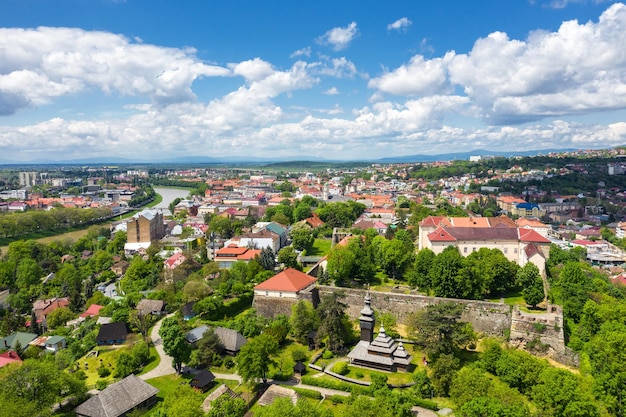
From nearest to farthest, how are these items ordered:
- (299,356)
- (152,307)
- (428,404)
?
1. (428,404)
2. (299,356)
3. (152,307)

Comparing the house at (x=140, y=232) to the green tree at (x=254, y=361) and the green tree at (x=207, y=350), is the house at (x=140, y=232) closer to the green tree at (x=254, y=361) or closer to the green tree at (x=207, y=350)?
the green tree at (x=207, y=350)

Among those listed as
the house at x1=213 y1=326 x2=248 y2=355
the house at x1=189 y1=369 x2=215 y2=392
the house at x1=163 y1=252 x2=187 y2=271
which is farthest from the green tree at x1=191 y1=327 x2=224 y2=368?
the house at x1=163 y1=252 x2=187 y2=271

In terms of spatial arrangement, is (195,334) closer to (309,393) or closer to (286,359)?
(286,359)

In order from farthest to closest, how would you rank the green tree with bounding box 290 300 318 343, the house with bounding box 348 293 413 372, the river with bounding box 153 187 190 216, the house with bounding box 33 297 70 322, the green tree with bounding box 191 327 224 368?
the river with bounding box 153 187 190 216, the house with bounding box 33 297 70 322, the green tree with bounding box 290 300 318 343, the green tree with bounding box 191 327 224 368, the house with bounding box 348 293 413 372

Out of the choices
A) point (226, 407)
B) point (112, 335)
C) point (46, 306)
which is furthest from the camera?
point (46, 306)

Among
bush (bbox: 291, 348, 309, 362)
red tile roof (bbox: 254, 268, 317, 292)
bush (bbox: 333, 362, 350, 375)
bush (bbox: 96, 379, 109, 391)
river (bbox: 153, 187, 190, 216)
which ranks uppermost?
red tile roof (bbox: 254, 268, 317, 292)

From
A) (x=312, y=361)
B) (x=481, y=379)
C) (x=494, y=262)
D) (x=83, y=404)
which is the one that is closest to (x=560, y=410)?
(x=481, y=379)

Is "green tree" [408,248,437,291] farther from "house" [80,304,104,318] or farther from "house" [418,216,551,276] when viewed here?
"house" [80,304,104,318]

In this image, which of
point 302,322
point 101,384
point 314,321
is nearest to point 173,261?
point 101,384
